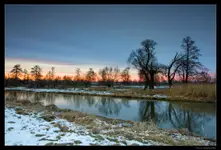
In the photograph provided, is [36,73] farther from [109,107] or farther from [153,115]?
[153,115]

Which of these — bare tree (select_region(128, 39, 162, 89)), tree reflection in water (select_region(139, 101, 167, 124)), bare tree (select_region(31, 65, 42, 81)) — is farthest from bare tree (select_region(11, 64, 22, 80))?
tree reflection in water (select_region(139, 101, 167, 124))

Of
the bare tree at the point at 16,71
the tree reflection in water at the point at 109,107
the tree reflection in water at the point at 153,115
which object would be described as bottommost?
the tree reflection in water at the point at 109,107

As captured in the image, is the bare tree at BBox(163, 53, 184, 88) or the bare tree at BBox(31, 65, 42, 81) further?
the bare tree at BBox(31, 65, 42, 81)

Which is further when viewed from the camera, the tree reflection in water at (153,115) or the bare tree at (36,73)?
the bare tree at (36,73)

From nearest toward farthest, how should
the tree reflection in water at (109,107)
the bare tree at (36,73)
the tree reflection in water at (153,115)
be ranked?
the tree reflection in water at (153,115) → the tree reflection in water at (109,107) → the bare tree at (36,73)

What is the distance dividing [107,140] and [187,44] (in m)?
21.8

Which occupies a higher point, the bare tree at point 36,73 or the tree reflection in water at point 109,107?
the bare tree at point 36,73

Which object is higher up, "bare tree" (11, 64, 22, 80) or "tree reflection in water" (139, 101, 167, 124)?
"bare tree" (11, 64, 22, 80)

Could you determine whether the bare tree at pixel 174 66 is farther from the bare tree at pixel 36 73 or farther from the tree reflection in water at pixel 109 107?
the bare tree at pixel 36 73

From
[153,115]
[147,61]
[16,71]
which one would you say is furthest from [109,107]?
[16,71]

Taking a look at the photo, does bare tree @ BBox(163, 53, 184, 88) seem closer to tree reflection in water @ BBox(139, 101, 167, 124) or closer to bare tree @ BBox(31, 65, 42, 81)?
tree reflection in water @ BBox(139, 101, 167, 124)

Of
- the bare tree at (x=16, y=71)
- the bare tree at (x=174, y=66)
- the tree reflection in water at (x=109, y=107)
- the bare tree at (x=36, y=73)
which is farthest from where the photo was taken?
the bare tree at (x=36, y=73)

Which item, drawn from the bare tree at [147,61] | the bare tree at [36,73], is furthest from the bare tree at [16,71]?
the bare tree at [147,61]
